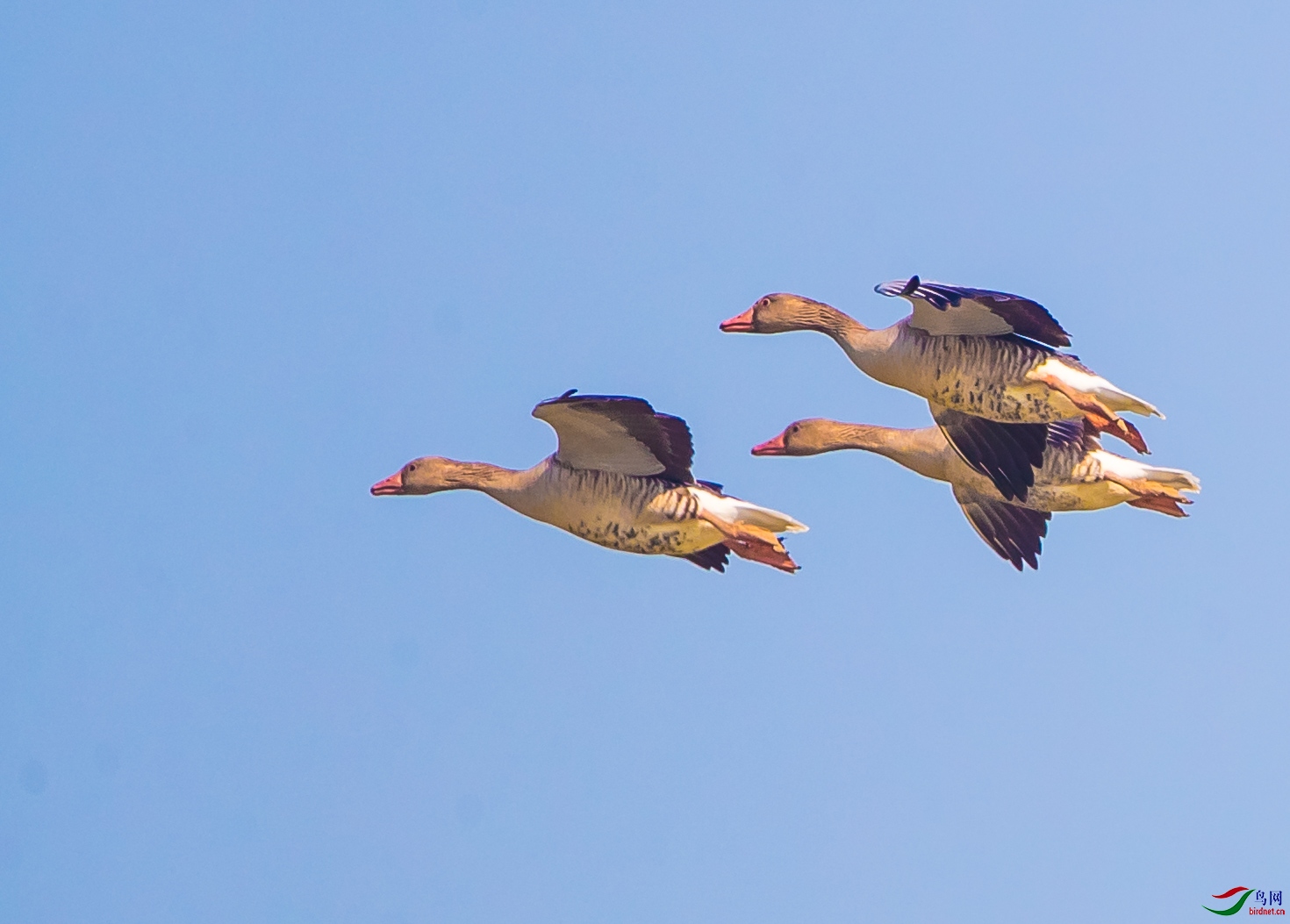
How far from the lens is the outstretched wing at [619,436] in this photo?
52.3 ft

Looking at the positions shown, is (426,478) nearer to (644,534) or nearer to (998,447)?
(644,534)

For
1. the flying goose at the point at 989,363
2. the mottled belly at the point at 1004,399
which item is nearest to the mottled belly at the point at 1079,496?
the flying goose at the point at 989,363

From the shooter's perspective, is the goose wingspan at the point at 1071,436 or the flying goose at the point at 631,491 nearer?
the flying goose at the point at 631,491

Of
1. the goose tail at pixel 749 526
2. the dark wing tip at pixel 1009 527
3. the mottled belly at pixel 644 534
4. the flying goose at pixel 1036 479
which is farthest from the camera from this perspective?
the dark wing tip at pixel 1009 527

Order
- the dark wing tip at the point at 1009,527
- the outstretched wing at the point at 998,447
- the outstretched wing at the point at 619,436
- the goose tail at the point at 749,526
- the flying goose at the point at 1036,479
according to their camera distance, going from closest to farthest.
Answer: the outstretched wing at the point at 619,436
the goose tail at the point at 749,526
the outstretched wing at the point at 998,447
the flying goose at the point at 1036,479
the dark wing tip at the point at 1009,527

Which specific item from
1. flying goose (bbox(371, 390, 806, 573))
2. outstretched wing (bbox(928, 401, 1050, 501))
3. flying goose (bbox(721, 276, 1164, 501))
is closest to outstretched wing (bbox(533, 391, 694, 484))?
flying goose (bbox(371, 390, 806, 573))

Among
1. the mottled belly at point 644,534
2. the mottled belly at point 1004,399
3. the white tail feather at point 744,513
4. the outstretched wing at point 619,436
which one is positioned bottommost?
the mottled belly at point 644,534

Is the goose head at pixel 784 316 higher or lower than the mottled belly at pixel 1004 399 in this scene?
higher

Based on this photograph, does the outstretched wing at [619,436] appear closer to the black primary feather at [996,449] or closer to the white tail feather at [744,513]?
the white tail feather at [744,513]

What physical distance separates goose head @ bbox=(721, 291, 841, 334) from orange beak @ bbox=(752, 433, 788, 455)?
1182 mm

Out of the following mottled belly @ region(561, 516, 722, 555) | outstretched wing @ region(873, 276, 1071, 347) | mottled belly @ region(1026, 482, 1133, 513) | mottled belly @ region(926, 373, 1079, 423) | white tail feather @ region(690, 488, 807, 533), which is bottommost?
mottled belly @ region(561, 516, 722, 555)

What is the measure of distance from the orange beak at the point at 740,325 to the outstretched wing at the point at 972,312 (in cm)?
156

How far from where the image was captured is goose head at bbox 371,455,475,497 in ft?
57.2

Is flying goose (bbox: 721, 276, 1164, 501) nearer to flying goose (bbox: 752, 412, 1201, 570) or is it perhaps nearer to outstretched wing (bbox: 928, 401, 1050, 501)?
Result: outstretched wing (bbox: 928, 401, 1050, 501)
